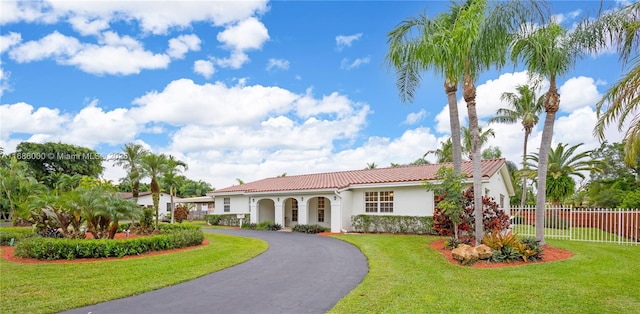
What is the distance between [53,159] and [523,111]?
52546 mm

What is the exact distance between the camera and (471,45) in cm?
1185

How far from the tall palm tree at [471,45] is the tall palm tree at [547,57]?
0.65 m

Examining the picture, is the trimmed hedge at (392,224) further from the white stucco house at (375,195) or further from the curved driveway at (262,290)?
the curved driveway at (262,290)

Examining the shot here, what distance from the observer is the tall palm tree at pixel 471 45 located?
11.6 meters

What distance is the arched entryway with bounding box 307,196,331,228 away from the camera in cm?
2512

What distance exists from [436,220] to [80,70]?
16521 millimetres

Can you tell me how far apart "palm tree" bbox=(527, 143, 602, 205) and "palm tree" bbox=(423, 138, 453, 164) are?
37.5ft

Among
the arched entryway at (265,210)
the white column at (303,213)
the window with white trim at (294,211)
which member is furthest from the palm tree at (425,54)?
the arched entryway at (265,210)

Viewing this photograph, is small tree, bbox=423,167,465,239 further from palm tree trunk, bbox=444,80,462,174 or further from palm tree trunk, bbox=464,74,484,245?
palm tree trunk, bbox=464,74,484,245

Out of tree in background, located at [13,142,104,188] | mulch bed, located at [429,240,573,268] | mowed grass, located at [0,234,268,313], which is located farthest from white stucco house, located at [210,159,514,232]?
tree in background, located at [13,142,104,188]

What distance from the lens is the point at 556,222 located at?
21297 mm

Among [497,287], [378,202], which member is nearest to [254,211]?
[378,202]

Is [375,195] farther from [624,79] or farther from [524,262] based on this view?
[624,79]

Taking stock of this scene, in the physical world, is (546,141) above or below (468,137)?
below
